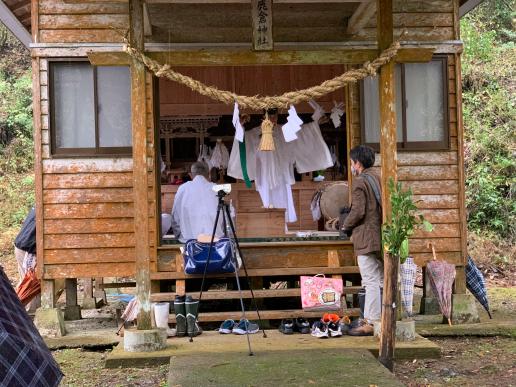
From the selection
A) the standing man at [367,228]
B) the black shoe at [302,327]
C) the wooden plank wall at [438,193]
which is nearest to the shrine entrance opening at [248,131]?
the wooden plank wall at [438,193]

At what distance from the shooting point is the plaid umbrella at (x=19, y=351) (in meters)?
2.52

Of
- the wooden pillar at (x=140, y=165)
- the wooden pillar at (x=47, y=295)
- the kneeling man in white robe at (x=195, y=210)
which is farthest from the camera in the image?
the kneeling man in white robe at (x=195, y=210)

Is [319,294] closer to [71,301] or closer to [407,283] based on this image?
[407,283]

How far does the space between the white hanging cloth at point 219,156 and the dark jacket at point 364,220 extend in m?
5.04

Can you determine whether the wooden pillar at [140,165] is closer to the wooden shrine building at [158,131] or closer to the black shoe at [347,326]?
the wooden shrine building at [158,131]

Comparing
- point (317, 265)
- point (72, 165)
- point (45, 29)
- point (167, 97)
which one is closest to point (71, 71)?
point (45, 29)

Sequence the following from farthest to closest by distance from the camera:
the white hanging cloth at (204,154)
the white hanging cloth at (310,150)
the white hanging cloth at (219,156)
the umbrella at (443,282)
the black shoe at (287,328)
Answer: the white hanging cloth at (204,154)
the white hanging cloth at (219,156)
the white hanging cloth at (310,150)
the umbrella at (443,282)
the black shoe at (287,328)

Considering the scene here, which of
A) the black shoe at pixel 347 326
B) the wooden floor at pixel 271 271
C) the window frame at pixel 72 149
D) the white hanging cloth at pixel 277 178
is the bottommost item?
the black shoe at pixel 347 326

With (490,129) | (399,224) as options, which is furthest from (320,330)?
(490,129)

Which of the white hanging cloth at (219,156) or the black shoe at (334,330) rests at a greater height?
the white hanging cloth at (219,156)

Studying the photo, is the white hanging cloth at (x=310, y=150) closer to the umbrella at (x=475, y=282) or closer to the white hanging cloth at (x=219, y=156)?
the white hanging cloth at (x=219, y=156)

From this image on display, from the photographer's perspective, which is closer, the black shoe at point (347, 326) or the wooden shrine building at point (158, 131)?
the black shoe at point (347, 326)

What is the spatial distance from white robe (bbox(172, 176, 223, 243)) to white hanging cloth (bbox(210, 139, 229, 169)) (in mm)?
2632

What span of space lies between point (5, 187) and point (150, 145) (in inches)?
452
